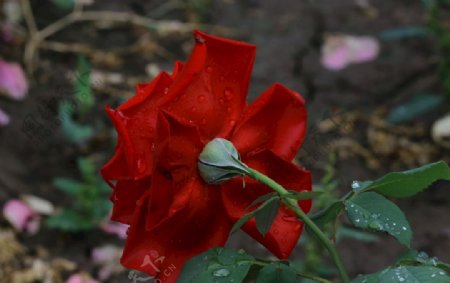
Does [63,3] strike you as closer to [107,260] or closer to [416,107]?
[107,260]

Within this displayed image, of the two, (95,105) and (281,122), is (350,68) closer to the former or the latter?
(95,105)

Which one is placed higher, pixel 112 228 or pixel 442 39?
pixel 442 39

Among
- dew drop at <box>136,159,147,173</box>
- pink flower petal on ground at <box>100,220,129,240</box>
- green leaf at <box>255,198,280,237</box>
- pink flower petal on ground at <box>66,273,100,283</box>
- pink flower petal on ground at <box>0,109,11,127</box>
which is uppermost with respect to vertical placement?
dew drop at <box>136,159,147,173</box>

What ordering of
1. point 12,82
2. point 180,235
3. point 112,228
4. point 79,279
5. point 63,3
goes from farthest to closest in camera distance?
1. point 63,3
2. point 12,82
3. point 112,228
4. point 79,279
5. point 180,235

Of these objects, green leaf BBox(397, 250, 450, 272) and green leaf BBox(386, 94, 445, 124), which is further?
green leaf BBox(386, 94, 445, 124)

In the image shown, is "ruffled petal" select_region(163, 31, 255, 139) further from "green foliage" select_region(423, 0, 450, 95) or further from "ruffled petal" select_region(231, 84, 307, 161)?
"green foliage" select_region(423, 0, 450, 95)

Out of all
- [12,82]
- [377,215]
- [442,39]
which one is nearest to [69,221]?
[12,82]

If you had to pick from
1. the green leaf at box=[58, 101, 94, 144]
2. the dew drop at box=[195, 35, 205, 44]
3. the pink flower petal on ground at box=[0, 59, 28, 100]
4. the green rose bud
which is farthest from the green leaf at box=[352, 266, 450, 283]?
the pink flower petal on ground at box=[0, 59, 28, 100]
